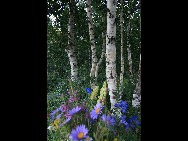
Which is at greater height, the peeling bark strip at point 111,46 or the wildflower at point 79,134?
the peeling bark strip at point 111,46

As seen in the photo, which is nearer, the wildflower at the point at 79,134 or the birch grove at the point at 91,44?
the wildflower at the point at 79,134

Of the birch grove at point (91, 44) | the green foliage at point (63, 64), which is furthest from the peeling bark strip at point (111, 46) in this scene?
the green foliage at point (63, 64)

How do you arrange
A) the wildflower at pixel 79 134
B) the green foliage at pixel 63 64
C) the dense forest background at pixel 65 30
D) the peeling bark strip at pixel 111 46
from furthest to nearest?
1. the dense forest background at pixel 65 30
2. the peeling bark strip at pixel 111 46
3. the green foliage at pixel 63 64
4. the wildflower at pixel 79 134

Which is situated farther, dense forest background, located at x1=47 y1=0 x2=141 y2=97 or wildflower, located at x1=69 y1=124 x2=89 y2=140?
dense forest background, located at x1=47 y1=0 x2=141 y2=97

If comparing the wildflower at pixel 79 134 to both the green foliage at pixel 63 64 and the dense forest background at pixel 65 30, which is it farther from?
the dense forest background at pixel 65 30

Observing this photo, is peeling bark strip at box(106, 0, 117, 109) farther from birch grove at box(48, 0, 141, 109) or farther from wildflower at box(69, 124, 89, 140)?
wildflower at box(69, 124, 89, 140)

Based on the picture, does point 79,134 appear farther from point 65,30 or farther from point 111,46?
point 65,30

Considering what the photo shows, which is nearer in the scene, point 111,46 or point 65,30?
point 111,46

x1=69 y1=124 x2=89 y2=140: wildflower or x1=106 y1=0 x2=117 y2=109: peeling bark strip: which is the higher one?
x1=106 y1=0 x2=117 y2=109: peeling bark strip

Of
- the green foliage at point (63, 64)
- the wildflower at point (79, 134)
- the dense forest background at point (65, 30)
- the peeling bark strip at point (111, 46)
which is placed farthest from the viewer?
the dense forest background at point (65, 30)

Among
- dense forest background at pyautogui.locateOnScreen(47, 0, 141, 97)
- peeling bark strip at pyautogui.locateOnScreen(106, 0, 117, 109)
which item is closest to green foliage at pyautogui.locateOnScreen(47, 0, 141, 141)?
dense forest background at pyautogui.locateOnScreen(47, 0, 141, 97)

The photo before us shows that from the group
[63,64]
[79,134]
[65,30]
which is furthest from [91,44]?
[79,134]
